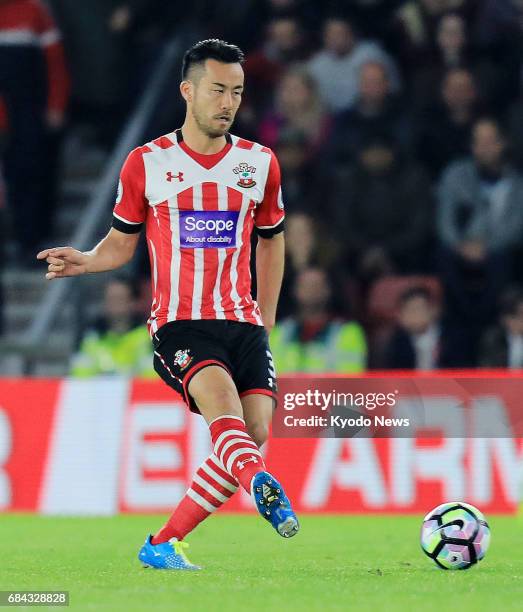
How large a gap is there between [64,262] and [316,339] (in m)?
5.43

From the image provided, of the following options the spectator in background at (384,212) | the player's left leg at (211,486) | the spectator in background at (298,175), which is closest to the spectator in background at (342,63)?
the spectator in background at (298,175)

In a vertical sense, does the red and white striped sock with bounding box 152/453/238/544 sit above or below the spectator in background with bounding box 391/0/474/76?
below

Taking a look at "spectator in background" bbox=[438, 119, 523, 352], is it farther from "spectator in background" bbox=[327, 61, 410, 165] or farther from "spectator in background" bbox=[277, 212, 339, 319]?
"spectator in background" bbox=[277, 212, 339, 319]

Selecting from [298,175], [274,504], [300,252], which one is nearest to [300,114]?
[298,175]

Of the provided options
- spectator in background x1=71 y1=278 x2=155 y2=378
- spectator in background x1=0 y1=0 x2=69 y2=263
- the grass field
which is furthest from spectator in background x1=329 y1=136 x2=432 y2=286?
the grass field

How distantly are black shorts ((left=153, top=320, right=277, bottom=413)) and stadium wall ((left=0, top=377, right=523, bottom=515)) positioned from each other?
14.5 feet

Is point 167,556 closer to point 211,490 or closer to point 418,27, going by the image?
point 211,490

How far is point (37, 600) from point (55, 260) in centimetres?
162

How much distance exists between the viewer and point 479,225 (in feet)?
42.4

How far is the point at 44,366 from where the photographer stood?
1386cm

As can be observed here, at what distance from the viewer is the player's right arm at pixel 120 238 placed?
22.1 feet

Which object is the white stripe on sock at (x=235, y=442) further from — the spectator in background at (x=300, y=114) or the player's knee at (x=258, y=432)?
the spectator in background at (x=300, y=114)

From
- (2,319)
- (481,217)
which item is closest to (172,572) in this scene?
(481,217)

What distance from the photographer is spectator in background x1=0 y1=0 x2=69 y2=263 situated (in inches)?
562
